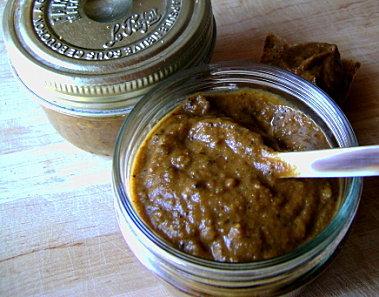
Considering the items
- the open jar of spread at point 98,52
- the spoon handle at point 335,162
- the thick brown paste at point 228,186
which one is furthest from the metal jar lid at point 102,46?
the spoon handle at point 335,162

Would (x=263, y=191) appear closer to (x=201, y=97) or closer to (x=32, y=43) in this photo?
(x=201, y=97)

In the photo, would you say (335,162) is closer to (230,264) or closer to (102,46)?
(230,264)

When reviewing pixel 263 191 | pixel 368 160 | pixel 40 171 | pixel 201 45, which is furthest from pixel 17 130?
pixel 368 160

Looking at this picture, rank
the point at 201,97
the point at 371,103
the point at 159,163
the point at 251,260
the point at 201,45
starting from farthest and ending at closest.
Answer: the point at 371,103, the point at 201,45, the point at 201,97, the point at 159,163, the point at 251,260

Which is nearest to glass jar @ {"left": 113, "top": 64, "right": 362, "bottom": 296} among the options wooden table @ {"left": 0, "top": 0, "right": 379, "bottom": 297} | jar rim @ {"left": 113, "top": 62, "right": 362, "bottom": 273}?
jar rim @ {"left": 113, "top": 62, "right": 362, "bottom": 273}

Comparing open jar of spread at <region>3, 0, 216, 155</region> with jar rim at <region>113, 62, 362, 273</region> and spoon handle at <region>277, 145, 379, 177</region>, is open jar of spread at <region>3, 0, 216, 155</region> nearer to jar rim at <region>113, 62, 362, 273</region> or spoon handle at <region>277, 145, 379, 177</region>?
jar rim at <region>113, 62, 362, 273</region>

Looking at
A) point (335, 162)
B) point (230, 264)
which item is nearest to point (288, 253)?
point (230, 264)

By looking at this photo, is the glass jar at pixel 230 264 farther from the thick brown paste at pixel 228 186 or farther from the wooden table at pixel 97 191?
the wooden table at pixel 97 191
